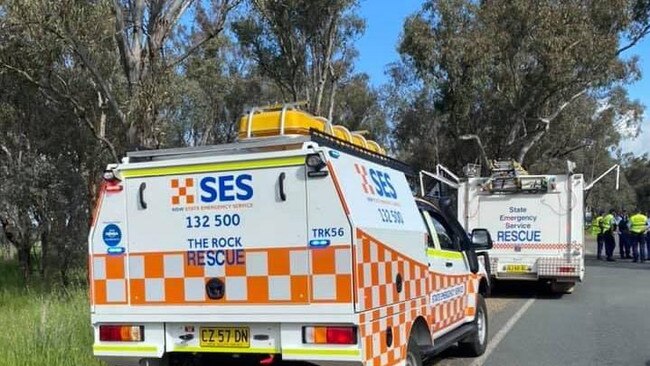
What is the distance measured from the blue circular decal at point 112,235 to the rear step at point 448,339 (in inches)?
103

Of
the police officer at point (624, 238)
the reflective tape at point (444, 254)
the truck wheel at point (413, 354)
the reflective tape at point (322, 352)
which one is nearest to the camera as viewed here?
the reflective tape at point (322, 352)

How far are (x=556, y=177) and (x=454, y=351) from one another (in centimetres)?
722

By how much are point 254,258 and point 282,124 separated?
1.42 m

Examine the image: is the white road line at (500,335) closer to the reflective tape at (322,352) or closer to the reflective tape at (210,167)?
the reflective tape at (322,352)

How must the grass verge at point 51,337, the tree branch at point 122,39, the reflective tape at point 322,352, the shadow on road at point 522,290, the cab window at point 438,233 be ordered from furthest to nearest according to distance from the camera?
the shadow on road at point 522,290 → the tree branch at point 122,39 → the cab window at point 438,233 → the grass verge at point 51,337 → the reflective tape at point 322,352

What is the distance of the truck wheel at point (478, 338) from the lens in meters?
8.59

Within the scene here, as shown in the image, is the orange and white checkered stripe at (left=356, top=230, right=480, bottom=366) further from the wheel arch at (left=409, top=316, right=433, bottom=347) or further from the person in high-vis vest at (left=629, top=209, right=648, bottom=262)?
the person in high-vis vest at (left=629, top=209, right=648, bottom=262)

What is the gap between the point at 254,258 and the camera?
522 cm

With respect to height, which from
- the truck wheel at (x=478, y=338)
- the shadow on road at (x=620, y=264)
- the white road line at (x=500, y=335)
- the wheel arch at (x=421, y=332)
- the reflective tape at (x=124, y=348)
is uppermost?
the reflective tape at (x=124, y=348)

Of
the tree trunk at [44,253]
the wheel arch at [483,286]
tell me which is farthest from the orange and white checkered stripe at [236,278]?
the tree trunk at [44,253]

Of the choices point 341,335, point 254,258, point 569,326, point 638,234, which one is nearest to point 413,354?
point 341,335

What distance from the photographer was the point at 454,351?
29.3ft

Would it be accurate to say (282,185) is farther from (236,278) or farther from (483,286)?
(483,286)

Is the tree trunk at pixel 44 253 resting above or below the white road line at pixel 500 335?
above
